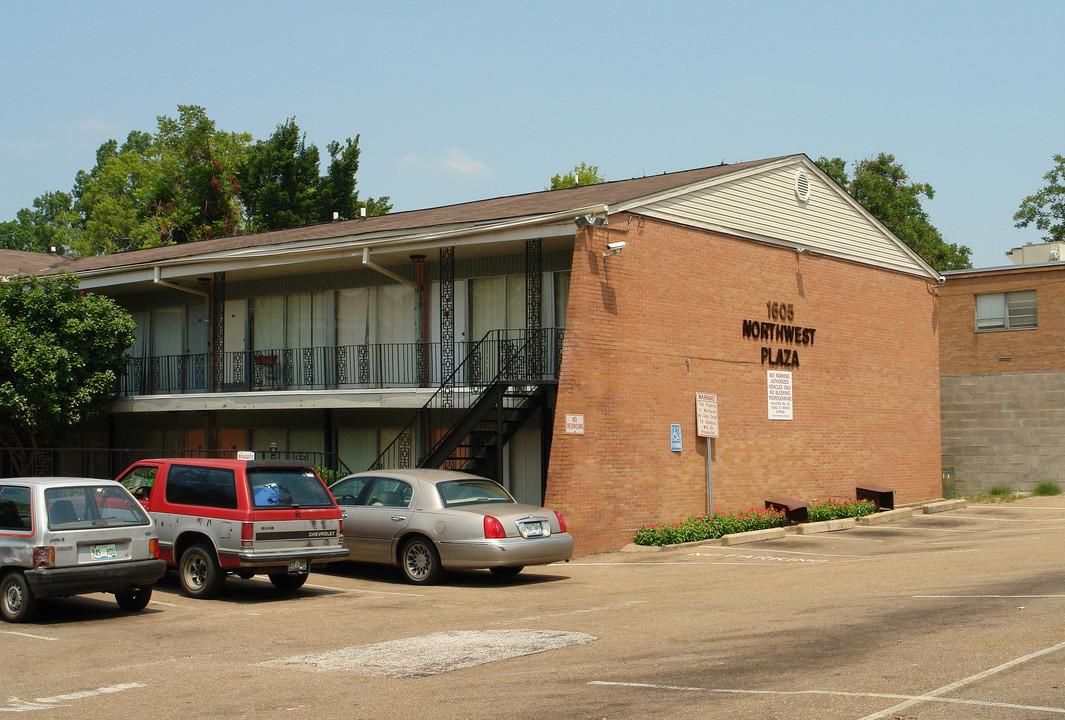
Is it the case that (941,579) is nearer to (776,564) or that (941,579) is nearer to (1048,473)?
(776,564)

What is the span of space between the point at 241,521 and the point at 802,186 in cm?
1628

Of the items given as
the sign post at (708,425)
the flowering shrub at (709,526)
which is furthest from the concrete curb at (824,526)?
the sign post at (708,425)

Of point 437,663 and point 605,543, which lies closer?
point 437,663

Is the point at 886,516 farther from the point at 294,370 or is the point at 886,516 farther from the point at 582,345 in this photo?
the point at 294,370

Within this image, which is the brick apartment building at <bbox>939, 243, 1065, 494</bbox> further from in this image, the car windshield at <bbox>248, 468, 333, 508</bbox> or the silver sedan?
the car windshield at <bbox>248, 468, 333, 508</bbox>

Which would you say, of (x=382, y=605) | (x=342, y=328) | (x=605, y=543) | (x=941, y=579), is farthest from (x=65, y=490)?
(x=342, y=328)

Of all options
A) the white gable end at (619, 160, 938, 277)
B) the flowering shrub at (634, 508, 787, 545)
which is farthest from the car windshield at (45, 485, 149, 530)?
the white gable end at (619, 160, 938, 277)

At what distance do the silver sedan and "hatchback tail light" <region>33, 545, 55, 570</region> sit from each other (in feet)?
15.4

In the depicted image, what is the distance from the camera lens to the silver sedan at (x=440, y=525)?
14195 millimetres

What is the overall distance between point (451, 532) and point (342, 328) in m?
11.2

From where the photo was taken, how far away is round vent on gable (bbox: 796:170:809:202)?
2467 cm

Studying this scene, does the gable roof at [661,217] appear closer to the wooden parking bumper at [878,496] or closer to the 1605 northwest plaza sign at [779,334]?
the 1605 northwest plaza sign at [779,334]

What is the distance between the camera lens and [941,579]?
1412cm

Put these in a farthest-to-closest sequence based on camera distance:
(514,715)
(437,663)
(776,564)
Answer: (776,564), (437,663), (514,715)
